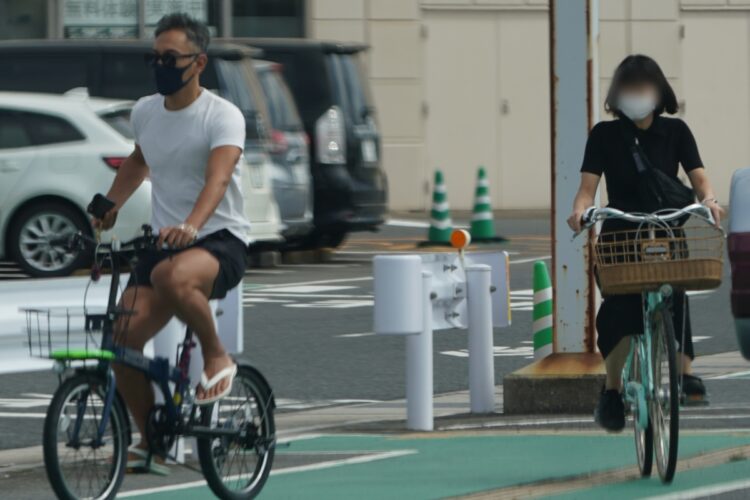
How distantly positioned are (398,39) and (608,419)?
1012 inches

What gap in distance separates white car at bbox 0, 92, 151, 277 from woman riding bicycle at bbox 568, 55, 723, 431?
408 inches

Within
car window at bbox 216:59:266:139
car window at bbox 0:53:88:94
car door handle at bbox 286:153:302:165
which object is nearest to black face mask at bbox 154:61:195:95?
car window at bbox 216:59:266:139

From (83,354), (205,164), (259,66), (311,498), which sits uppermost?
(259,66)

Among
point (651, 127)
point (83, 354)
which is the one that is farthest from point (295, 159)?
point (83, 354)

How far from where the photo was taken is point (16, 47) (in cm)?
2084

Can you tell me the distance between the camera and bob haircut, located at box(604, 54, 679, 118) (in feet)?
27.1

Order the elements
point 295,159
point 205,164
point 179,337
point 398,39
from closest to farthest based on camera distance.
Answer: point 205,164
point 179,337
point 295,159
point 398,39

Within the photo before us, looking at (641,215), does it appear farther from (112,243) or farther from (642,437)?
(112,243)

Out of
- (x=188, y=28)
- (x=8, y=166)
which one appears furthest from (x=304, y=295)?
(x=188, y=28)

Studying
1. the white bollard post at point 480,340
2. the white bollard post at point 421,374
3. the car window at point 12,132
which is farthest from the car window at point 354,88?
the white bollard post at point 421,374

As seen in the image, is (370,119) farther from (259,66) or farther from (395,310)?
(395,310)

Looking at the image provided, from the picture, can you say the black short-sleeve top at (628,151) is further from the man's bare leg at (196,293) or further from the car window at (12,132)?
the car window at (12,132)

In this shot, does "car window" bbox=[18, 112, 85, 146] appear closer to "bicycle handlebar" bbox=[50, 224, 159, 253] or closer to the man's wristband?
"bicycle handlebar" bbox=[50, 224, 159, 253]

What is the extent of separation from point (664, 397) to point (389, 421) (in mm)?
2754
